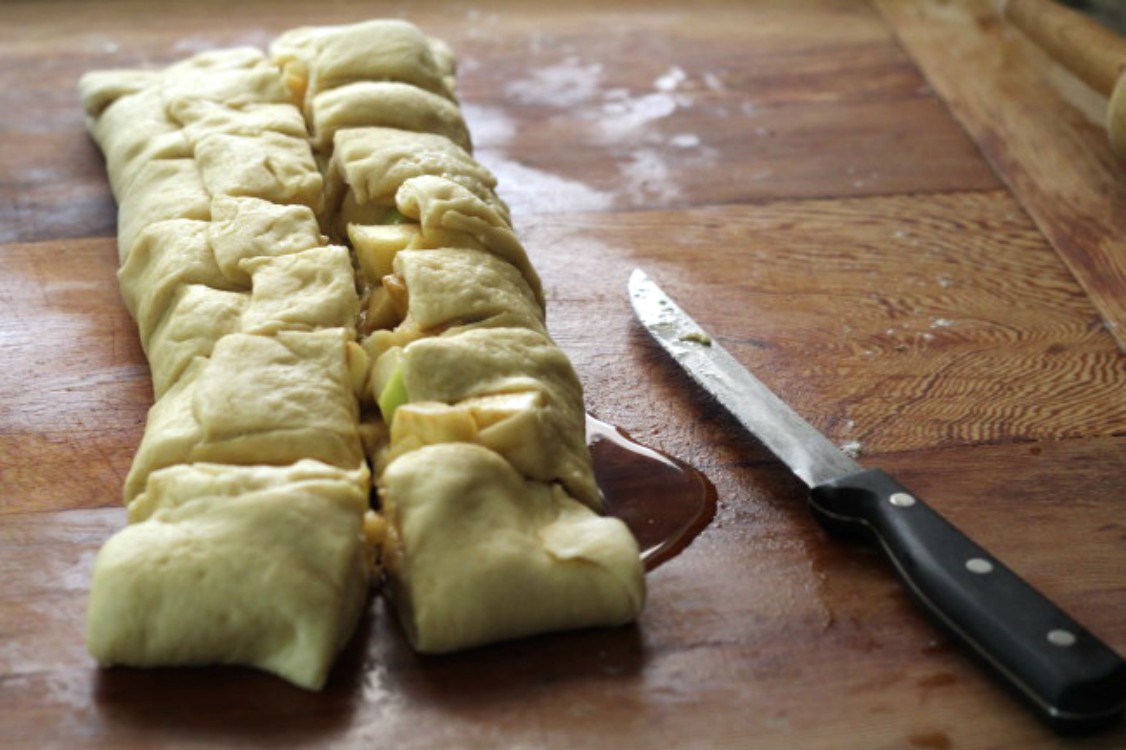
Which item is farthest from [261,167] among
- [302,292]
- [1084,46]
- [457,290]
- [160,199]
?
[1084,46]

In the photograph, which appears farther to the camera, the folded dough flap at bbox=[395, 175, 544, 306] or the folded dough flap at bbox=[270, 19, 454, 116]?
the folded dough flap at bbox=[270, 19, 454, 116]

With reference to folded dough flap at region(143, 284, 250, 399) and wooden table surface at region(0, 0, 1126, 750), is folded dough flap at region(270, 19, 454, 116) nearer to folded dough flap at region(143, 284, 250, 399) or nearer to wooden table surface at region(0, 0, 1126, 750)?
wooden table surface at region(0, 0, 1126, 750)

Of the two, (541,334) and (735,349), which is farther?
(735,349)

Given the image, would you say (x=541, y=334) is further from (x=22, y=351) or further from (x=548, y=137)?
(x=548, y=137)

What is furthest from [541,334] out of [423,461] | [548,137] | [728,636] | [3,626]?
[548,137]

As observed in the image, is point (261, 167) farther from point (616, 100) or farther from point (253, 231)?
point (616, 100)

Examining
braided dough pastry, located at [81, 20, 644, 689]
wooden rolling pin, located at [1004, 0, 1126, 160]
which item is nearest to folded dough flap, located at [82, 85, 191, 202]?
braided dough pastry, located at [81, 20, 644, 689]
